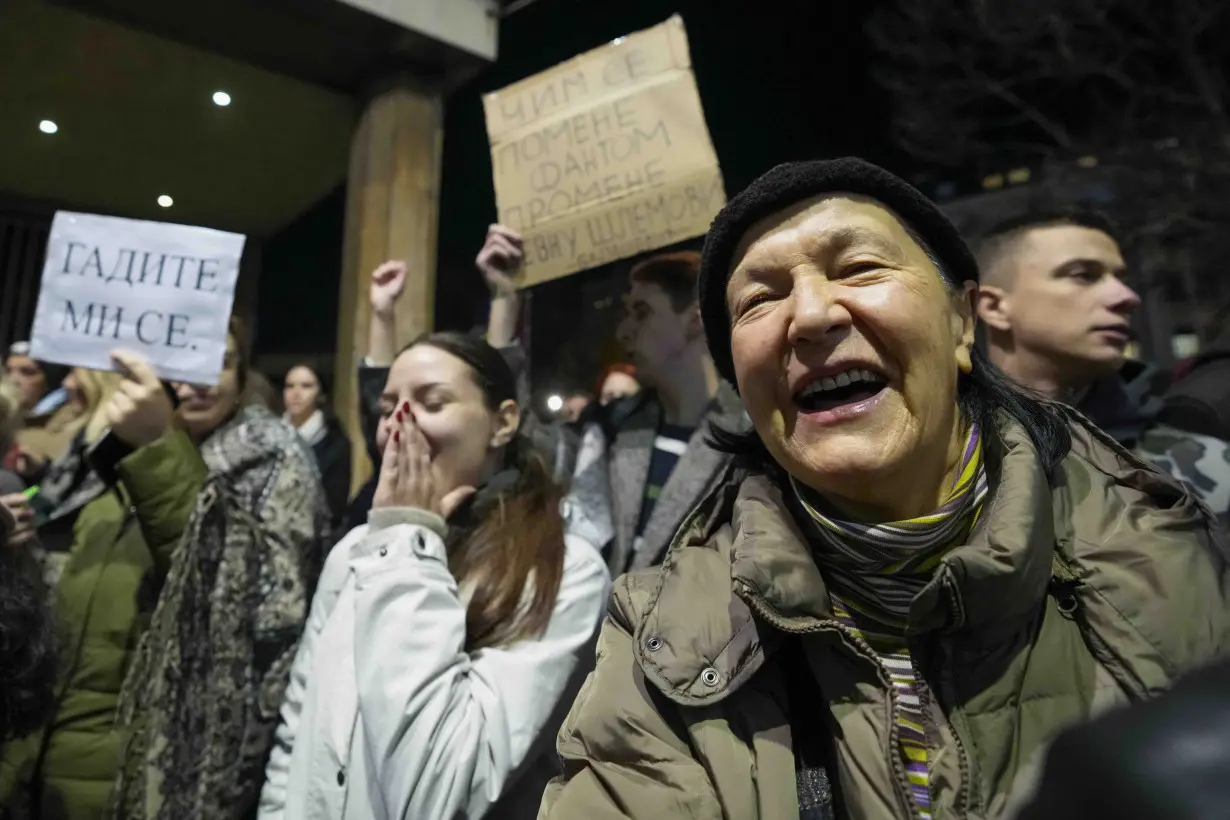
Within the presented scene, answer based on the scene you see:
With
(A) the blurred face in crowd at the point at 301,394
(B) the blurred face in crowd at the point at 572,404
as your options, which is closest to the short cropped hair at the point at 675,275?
(B) the blurred face in crowd at the point at 572,404

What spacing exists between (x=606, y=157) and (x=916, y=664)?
165 cm

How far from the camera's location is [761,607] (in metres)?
0.93

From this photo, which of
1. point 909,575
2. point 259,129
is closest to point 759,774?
point 909,575

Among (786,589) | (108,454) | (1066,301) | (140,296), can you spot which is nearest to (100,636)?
(108,454)

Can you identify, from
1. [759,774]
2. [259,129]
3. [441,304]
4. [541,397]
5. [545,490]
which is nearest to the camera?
[759,774]

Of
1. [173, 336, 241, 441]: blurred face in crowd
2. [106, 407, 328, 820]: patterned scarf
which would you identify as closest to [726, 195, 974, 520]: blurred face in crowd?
[106, 407, 328, 820]: patterned scarf

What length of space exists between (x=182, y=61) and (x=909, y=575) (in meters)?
3.83

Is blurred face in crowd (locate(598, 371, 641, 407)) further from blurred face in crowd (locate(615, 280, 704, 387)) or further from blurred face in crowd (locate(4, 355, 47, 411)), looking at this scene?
blurred face in crowd (locate(4, 355, 47, 411))

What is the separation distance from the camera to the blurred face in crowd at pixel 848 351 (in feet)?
3.30

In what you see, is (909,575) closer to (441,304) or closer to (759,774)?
(759,774)

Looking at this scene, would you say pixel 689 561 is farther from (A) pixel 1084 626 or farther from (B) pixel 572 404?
(B) pixel 572 404

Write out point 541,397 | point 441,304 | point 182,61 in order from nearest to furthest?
point 182,61 → point 441,304 → point 541,397

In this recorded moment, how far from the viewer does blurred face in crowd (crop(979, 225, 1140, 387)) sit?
1928 millimetres

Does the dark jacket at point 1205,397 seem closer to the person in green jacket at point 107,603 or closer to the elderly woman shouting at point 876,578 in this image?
the elderly woman shouting at point 876,578
